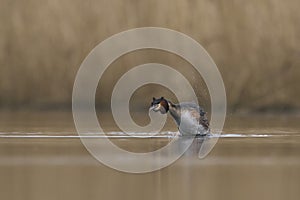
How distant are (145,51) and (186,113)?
140 centimetres

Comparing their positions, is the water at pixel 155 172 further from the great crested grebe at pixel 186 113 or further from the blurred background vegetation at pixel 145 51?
the blurred background vegetation at pixel 145 51

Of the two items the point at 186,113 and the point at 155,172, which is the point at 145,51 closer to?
the point at 186,113

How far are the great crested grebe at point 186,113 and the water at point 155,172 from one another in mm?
133

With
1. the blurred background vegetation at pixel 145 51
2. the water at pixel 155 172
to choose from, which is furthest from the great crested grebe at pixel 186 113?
the blurred background vegetation at pixel 145 51

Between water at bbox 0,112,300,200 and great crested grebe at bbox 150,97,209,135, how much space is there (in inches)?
5.3

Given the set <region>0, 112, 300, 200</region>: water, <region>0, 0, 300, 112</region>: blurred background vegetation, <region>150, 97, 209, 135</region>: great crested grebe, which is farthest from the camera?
<region>0, 0, 300, 112</region>: blurred background vegetation

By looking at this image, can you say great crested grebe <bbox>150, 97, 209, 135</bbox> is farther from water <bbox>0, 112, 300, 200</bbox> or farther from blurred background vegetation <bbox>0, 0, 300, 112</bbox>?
blurred background vegetation <bbox>0, 0, 300, 112</bbox>

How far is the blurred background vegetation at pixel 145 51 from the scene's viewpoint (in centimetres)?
894

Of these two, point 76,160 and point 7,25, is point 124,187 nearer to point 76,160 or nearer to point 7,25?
point 76,160

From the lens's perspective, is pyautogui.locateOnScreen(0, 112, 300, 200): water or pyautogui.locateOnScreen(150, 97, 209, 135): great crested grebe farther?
pyautogui.locateOnScreen(150, 97, 209, 135): great crested grebe

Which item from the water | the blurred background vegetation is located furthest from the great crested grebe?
the blurred background vegetation

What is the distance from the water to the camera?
5000 mm

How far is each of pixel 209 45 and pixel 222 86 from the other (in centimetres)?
38

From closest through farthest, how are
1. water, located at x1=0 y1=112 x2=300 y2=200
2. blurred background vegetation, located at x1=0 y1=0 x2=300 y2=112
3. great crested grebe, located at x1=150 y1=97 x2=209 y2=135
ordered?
water, located at x1=0 y1=112 x2=300 y2=200, great crested grebe, located at x1=150 y1=97 x2=209 y2=135, blurred background vegetation, located at x1=0 y1=0 x2=300 y2=112
